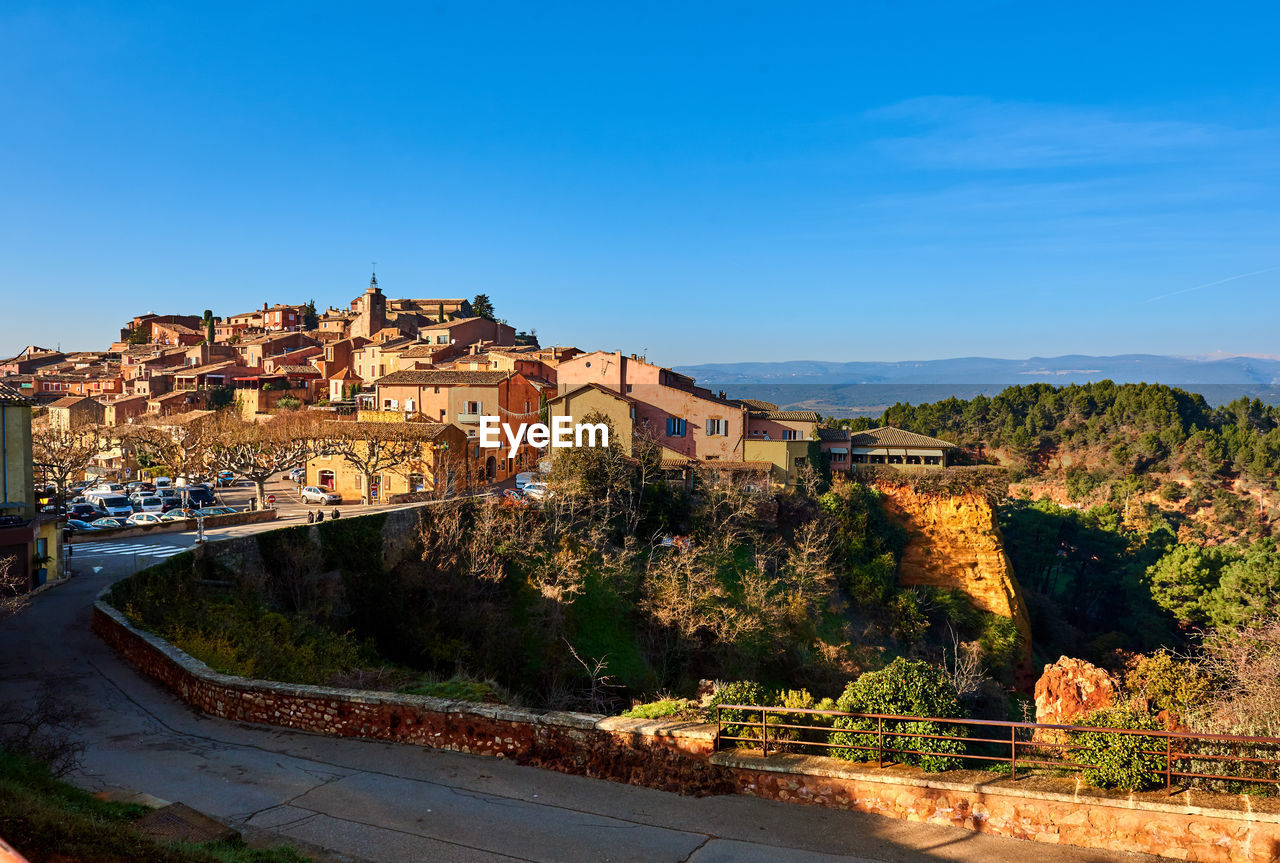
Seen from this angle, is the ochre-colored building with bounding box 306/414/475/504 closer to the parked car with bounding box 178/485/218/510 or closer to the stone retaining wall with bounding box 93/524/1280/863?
the parked car with bounding box 178/485/218/510

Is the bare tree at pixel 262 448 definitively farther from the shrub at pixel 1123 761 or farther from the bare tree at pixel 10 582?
the shrub at pixel 1123 761

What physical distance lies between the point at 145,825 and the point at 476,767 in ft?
12.8

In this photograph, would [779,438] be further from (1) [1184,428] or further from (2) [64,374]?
(2) [64,374]

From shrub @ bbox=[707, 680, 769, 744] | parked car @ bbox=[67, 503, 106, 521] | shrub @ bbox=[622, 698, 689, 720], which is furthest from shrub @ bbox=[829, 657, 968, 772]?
parked car @ bbox=[67, 503, 106, 521]

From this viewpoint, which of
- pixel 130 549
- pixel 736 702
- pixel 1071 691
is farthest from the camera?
pixel 130 549

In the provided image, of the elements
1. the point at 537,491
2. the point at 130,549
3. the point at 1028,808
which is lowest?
the point at 130,549

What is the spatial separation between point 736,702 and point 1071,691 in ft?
48.0

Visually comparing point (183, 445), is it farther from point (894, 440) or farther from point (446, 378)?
point (894, 440)

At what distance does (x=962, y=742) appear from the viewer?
30.3 ft

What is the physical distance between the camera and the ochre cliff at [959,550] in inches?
1577

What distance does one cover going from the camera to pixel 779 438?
4428 centimetres

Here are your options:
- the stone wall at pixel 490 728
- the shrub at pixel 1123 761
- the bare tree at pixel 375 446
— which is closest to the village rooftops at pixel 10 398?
the stone wall at pixel 490 728

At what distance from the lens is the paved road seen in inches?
328

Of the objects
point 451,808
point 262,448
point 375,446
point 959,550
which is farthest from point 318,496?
point 451,808
